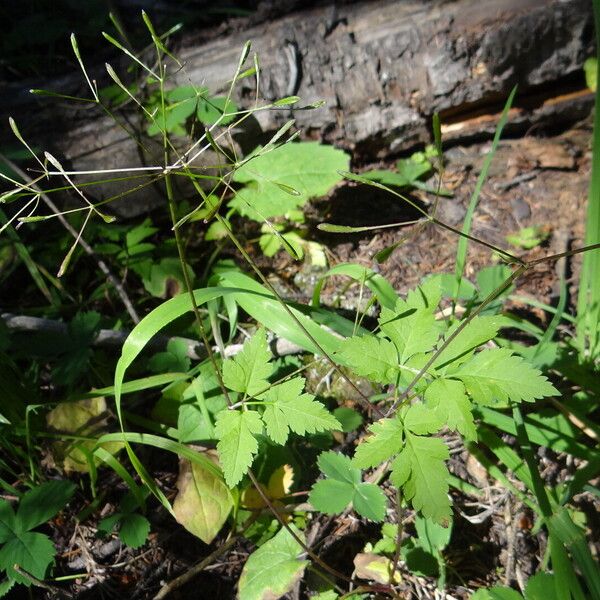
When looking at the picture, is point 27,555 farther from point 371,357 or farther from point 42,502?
point 371,357

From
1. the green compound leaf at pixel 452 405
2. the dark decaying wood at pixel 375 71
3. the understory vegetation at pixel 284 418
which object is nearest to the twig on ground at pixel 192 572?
the understory vegetation at pixel 284 418

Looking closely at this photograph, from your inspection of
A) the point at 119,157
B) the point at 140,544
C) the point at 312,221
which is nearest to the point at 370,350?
the point at 140,544

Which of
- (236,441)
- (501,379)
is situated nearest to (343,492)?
(236,441)

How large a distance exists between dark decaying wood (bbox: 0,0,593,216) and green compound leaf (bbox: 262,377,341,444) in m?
1.60

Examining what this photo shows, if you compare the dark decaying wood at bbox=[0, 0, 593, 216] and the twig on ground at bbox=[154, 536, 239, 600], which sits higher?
the dark decaying wood at bbox=[0, 0, 593, 216]

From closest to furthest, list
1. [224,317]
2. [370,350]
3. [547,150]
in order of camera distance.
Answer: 1. [370,350]
2. [224,317]
3. [547,150]

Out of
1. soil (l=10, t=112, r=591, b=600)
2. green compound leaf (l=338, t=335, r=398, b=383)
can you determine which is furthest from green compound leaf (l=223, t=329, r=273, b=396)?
soil (l=10, t=112, r=591, b=600)

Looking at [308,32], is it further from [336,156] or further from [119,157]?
[119,157]

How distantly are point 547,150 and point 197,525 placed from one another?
2527 millimetres

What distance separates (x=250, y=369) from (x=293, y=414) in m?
0.18

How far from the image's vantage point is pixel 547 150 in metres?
2.70

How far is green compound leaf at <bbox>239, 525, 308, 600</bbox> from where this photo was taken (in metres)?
1.43

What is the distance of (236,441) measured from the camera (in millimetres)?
1164

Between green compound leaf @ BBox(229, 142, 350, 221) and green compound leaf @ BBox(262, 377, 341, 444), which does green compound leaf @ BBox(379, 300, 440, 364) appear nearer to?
green compound leaf @ BBox(262, 377, 341, 444)
